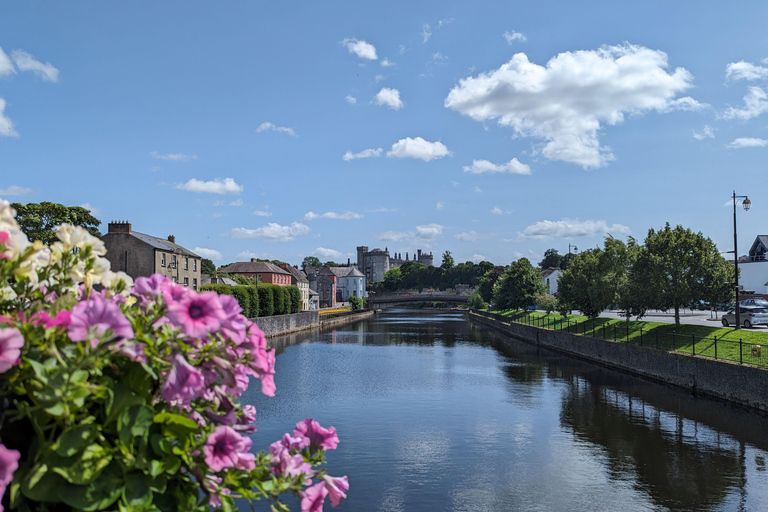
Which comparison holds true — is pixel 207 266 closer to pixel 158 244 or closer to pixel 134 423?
pixel 158 244

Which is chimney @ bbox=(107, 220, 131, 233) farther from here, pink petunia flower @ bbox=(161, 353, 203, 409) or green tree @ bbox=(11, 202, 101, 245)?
pink petunia flower @ bbox=(161, 353, 203, 409)

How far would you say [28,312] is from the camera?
249 cm

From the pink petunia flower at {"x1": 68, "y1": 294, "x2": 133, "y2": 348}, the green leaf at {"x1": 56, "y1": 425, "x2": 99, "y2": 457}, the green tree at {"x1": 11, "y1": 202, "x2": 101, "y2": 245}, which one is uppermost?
the green tree at {"x1": 11, "y1": 202, "x2": 101, "y2": 245}

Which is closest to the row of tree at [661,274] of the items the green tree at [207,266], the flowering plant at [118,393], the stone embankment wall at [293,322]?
the stone embankment wall at [293,322]

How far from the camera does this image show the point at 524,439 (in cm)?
2120

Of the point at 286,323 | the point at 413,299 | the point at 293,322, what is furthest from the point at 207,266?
the point at 286,323

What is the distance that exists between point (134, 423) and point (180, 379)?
253 millimetres

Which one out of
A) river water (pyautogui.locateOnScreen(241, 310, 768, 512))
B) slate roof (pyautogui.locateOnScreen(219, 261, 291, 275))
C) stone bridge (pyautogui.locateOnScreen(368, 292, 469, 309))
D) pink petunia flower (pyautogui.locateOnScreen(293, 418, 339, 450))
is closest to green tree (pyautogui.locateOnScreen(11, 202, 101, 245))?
slate roof (pyautogui.locateOnScreen(219, 261, 291, 275))

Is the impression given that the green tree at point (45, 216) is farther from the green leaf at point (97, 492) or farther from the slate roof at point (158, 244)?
the green leaf at point (97, 492)

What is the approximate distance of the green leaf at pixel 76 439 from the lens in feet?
7.30

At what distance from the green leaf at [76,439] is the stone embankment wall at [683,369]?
27166 millimetres

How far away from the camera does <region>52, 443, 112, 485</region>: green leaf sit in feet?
7.37

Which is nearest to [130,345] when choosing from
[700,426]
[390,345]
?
[700,426]

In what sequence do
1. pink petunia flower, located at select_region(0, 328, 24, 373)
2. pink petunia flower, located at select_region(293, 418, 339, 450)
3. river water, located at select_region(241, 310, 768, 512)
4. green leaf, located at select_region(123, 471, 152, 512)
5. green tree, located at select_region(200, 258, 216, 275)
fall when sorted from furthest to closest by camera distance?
1. green tree, located at select_region(200, 258, 216, 275)
2. river water, located at select_region(241, 310, 768, 512)
3. pink petunia flower, located at select_region(293, 418, 339, 450)
4. green leaf, located at select_region(123, 471, 152, 512)
5. pink petunia flower, located at select_region(0, 328, 24, 373)
